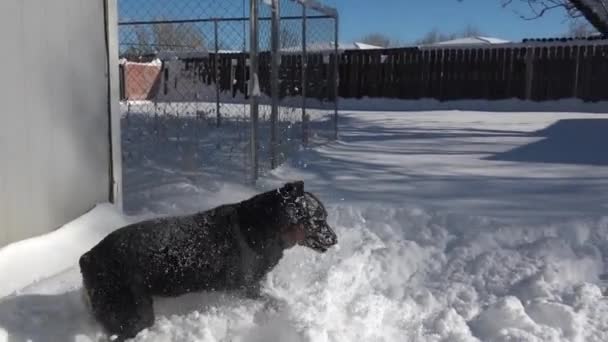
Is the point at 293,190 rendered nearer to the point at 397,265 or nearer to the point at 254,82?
the point at 397,265

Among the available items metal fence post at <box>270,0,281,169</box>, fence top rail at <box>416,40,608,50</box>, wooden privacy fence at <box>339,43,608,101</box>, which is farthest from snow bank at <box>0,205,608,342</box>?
fence top rail at <box>416,40,608,50</box>

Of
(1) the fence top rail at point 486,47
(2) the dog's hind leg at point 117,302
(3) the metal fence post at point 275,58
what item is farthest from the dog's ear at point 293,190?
(1) the fence top rail at point 486,47

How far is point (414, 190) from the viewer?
5719 millimetres

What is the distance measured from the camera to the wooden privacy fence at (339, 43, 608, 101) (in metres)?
19.5

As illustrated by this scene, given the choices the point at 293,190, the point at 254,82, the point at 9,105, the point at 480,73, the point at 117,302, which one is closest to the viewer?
the point at 117,302

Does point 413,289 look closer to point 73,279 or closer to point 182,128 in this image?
Result: point 73,279

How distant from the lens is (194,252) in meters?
2.89

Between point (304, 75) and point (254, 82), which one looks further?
point (304, 75)

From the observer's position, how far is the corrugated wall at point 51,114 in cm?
338

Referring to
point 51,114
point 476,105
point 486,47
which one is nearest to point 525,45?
point 486,47

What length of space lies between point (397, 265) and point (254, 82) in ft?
8.73

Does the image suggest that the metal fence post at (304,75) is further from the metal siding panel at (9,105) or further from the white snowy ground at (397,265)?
the metal siding panel at (9,105)

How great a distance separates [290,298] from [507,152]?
5.97m

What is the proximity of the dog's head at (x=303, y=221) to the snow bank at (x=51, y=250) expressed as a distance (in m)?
1.46
